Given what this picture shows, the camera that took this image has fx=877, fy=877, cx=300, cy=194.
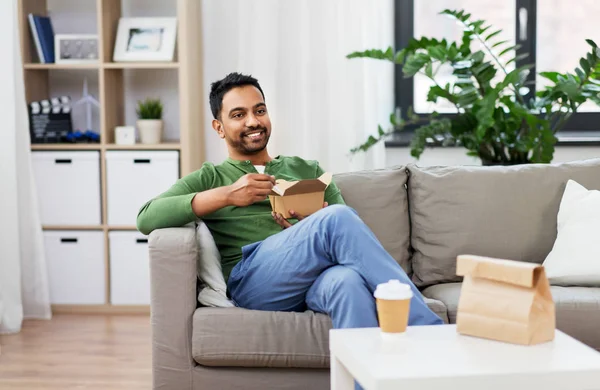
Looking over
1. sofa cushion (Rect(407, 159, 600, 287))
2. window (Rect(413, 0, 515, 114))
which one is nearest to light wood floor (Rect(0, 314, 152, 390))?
sofa cushion (Rect(407, 159, 600, 287))

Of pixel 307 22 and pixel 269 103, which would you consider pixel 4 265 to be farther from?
pixel 307 22

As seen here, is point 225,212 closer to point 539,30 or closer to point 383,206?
point 383,206

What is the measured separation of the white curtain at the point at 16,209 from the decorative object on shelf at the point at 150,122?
52cm

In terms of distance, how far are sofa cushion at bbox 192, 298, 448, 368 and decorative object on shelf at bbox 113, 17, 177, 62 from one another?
1.97 metres

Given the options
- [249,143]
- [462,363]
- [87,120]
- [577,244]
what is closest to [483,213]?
[577,244]

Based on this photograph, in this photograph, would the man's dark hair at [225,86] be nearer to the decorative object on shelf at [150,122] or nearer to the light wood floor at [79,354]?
the light wood floor at [79,354]

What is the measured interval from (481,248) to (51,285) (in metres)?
2.16

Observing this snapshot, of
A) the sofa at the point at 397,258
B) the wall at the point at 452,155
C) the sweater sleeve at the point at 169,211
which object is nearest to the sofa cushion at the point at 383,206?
the sofa at the point at 397,258

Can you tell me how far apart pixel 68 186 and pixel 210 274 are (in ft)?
5.78

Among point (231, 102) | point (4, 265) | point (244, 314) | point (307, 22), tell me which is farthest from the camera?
point (307, 22)

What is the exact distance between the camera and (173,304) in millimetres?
2426

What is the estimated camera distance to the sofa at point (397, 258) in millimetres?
2381

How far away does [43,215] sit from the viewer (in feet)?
13.4

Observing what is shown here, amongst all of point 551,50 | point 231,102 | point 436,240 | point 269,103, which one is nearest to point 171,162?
point 269,103
